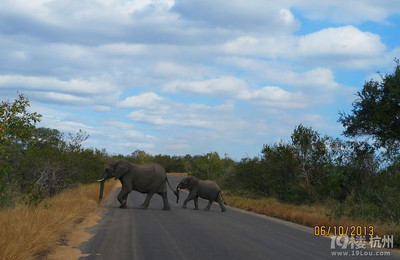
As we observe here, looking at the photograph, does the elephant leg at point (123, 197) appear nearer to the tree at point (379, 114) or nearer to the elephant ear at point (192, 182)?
the elephant ear at point (192, 182)

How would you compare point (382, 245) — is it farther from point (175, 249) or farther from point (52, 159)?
point (52, 159)

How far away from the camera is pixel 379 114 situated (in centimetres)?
2475

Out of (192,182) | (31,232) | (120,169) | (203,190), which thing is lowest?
(31,232)

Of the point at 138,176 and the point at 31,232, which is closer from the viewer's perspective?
the point at 31,232

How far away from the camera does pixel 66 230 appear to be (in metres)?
11.6

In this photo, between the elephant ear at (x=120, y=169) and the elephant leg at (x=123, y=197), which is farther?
the elephant ear at (x=120, y=169)

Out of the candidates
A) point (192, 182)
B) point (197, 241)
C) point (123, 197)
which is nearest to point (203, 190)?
point (192, 182)

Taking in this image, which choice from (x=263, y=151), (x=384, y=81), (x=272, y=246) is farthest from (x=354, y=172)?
(x=272, y=246)

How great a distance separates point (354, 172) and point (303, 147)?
11.9 feet

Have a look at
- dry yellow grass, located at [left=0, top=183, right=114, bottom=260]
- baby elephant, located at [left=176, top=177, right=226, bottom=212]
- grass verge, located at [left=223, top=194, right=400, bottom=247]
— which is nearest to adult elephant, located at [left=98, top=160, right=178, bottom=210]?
baby elephant, located at [left=176, top=177, right=226, bottom=212]

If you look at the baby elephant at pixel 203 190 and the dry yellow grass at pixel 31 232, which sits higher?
the baby elephant at pixel 203 190

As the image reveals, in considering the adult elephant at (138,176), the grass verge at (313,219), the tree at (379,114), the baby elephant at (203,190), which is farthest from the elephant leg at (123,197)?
the tree at (379,114)

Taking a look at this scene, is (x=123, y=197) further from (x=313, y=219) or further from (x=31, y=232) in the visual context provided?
(x=31, y=232)

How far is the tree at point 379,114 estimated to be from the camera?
24703mm
